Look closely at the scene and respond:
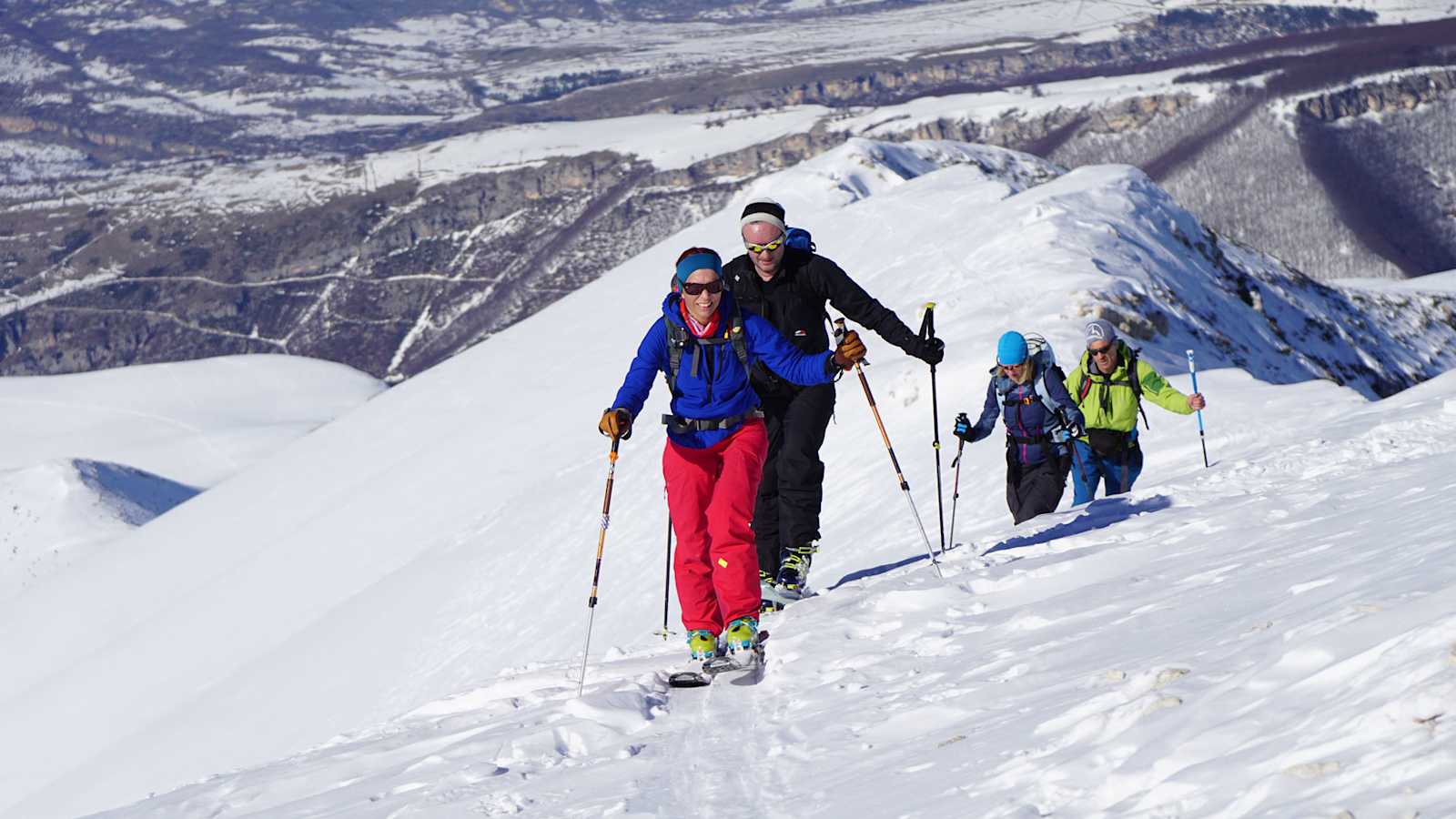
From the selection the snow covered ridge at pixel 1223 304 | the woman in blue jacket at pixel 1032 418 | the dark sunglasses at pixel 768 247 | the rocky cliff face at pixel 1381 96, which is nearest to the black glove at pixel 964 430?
the woman in blue jacket at pixel 1032 418

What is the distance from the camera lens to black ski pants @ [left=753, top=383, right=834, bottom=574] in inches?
364

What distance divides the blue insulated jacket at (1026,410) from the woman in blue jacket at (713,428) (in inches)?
114

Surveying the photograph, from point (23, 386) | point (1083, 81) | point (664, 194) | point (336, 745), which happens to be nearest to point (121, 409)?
point (23, 386)

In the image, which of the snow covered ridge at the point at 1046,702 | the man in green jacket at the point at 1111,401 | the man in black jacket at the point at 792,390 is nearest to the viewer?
the snow covered ridge at the point at 1046,702

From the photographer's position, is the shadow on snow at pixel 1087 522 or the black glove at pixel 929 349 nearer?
the black glove at pixel 929 349

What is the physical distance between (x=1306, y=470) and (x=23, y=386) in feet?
269

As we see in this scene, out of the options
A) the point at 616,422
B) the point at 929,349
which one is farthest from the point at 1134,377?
the point at 616,422

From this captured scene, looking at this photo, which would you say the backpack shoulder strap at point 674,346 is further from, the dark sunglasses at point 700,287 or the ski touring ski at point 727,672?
the ski touring ski at point 727,672

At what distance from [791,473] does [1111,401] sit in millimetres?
3234

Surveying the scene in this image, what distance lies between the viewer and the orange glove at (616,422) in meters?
7.85

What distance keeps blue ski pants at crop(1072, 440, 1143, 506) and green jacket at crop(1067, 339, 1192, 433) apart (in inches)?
10.6

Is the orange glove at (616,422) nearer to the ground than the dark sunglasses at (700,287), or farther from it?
nearer to the ground

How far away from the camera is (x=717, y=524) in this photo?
789 cm

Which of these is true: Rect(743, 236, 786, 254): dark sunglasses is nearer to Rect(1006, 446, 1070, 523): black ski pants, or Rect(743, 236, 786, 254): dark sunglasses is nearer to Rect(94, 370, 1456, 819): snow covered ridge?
Rect(94, 370, 1456, 819): snow covered ridge
